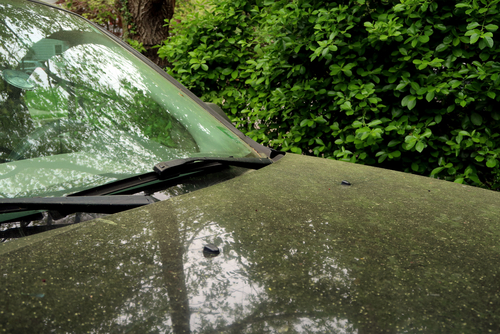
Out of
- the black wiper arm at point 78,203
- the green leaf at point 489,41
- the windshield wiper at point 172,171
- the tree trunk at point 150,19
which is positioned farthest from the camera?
the tree trunk at point 150,19

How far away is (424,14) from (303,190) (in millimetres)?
1878

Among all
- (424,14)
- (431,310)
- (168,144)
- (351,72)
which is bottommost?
(431,310)

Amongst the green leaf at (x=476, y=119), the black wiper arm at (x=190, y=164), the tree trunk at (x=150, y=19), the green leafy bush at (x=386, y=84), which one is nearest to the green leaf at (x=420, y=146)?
the green leafy bush at (x=386, y=84)

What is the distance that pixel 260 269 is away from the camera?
0.99 m

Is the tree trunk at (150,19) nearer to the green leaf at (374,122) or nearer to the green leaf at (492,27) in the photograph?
the green leaf at (374,122)

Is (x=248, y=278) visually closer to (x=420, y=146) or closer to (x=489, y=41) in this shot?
(x=420, y=146)

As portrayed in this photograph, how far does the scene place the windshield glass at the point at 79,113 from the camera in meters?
1.38

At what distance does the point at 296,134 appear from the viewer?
3453mm

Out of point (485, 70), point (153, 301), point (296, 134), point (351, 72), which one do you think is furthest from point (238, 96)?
point (153, 301)

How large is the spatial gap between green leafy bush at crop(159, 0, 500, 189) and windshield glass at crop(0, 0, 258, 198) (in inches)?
57.4

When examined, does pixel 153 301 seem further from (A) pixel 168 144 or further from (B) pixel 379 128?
(B) pixel 379 128

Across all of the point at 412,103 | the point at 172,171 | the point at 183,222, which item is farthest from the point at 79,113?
the point at 412,103

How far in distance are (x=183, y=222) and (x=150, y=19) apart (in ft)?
17.3

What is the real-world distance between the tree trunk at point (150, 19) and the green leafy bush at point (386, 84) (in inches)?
90.7
